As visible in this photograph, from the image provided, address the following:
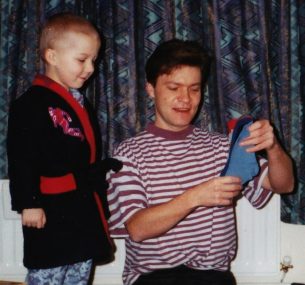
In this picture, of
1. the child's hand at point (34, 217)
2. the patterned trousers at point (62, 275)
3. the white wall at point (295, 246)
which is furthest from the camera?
the white wall at point (295, 246)

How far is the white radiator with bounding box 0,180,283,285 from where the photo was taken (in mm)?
1936

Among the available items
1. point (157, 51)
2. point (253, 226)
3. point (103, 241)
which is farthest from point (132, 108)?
point (253, 226)

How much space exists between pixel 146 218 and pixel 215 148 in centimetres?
39

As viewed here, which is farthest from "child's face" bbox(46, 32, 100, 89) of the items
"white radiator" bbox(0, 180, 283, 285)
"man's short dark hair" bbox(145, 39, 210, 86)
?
"white radiator" bbox(0, 180, 283, 285)

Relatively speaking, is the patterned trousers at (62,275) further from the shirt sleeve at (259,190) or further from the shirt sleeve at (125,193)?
the shirt sleeve at (259,190)

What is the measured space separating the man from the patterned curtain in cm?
25

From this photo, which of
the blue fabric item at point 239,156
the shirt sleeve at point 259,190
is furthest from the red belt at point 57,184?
the shirt sleeve at point 259,190

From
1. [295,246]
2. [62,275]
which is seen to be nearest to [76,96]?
[62,275]

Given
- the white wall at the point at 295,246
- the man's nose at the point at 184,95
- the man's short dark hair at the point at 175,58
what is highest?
the man's short dark hair at the point at 175,58

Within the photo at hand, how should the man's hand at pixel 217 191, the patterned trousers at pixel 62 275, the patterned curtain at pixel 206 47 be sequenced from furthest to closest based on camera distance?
1. the patterned curtain at pixel 206 47
2. the patterned trousers at pixel 62 275
3. the man's hand at pixel 217 191

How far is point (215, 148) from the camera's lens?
167cm

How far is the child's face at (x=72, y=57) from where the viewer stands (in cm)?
157

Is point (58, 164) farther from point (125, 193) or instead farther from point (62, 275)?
point (62, 275)

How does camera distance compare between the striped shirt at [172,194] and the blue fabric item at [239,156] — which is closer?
the blue fabric item at [239,156]
